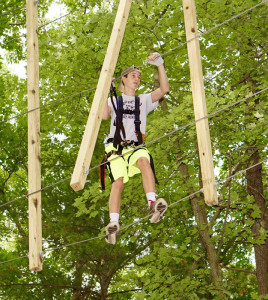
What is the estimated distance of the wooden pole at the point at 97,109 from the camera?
5344 millimetres

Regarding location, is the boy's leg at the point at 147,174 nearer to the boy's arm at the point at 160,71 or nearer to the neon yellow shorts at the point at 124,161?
the neon yellow shorts at the point at 124,161

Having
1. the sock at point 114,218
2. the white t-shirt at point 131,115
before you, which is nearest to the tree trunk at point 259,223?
the white t-shirt at point 131,115

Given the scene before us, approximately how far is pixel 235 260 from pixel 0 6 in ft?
29.3

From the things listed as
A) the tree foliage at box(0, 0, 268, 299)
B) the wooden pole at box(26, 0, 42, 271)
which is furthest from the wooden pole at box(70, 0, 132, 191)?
the tree foliage at box(0, 0, 268, 299)

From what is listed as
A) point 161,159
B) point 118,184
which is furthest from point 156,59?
point 161,159

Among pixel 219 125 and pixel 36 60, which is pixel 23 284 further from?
pixel 36 60

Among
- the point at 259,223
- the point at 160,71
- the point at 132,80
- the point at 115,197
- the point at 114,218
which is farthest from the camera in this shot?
the point at 259,223

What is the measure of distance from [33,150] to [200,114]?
6.03 feet

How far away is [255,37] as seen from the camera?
11.1m

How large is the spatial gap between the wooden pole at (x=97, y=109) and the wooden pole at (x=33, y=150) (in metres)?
1.01

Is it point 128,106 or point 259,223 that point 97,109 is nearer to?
point 128,106

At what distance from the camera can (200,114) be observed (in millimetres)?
5648

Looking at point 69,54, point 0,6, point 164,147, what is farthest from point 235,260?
point 0,6

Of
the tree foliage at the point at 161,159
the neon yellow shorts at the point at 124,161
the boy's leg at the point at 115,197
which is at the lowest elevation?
the boy's leg at the point at 115,197
